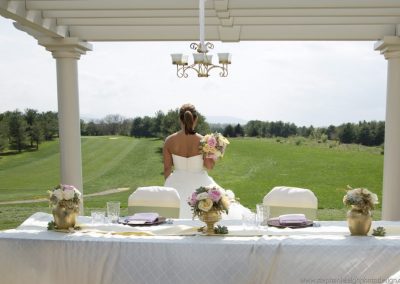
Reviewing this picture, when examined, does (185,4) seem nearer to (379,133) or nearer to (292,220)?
(292,220)

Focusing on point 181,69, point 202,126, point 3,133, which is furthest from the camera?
point 3,133

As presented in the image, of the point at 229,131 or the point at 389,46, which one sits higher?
the point at 389,46

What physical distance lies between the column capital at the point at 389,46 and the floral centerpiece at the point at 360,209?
3688 millimetres

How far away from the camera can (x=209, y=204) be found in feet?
10.2

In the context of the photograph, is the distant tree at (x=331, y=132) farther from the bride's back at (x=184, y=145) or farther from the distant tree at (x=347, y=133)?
the bride's back at (x=184, y=145)

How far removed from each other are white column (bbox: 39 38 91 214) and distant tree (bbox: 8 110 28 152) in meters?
8.00

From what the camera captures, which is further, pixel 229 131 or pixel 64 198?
pixel 229 131

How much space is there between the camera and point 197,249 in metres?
2.93

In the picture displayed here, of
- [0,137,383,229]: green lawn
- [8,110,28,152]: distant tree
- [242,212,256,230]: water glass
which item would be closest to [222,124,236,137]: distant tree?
[0,137,383,229]: green lawn

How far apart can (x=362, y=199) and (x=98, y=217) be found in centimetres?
203

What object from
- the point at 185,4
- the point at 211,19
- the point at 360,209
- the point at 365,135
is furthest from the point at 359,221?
the point at 365,135

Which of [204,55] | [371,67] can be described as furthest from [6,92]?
[371,67]

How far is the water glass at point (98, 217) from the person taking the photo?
3.53 m

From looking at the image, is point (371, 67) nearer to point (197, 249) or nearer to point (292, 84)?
point (292, 84)
